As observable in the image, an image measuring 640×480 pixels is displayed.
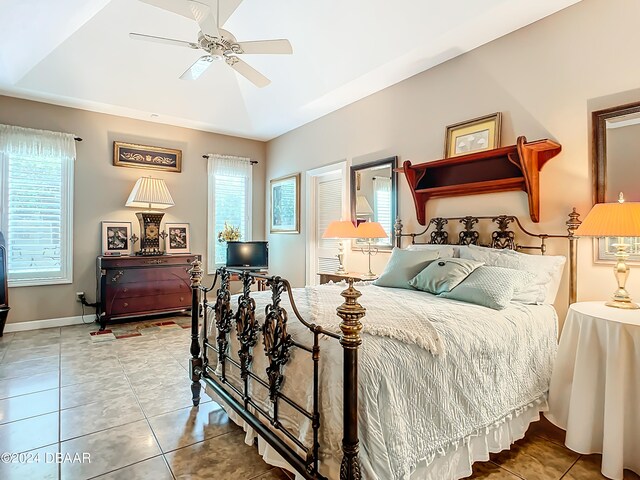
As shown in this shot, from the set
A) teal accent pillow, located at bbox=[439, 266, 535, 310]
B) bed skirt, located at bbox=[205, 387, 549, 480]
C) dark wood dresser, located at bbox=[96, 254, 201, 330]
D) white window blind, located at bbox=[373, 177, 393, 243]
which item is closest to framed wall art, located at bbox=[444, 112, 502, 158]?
white window blind, located at bbox=[373, 177, 393, 243]

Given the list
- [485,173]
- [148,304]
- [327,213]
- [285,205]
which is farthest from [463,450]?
[285,205]

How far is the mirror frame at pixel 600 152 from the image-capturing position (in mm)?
2447

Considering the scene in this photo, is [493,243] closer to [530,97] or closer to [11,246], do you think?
[530,97]

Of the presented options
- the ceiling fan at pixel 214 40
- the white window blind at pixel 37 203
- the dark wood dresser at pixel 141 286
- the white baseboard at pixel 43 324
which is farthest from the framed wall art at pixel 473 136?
the white baseboard at pixel 43 324

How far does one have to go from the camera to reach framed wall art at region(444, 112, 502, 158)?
10.1ft

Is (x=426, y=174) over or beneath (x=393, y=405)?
over

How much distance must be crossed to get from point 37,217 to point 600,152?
594cm

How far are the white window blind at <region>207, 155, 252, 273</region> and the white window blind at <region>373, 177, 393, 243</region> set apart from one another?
2.79 meters

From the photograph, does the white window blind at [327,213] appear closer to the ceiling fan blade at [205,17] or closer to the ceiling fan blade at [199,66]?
the ceiling fan blade at [199,66]

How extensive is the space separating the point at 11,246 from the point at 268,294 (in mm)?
3984

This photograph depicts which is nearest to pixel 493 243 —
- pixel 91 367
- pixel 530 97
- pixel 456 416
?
pixel 530 97

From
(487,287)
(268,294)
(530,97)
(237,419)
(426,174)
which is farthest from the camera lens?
(426,174)

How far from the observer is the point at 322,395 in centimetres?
145

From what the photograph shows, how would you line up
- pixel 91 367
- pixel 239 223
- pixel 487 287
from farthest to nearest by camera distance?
pixel 239 223
pixel 91 367
pixel 487 287
